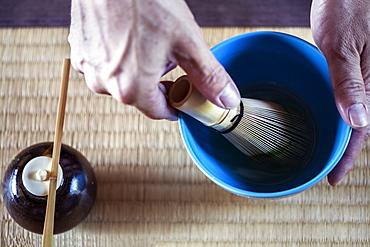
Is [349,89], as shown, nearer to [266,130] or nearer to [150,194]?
[266,130]

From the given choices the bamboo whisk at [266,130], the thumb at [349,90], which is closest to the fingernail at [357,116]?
the thumb at [349,90]

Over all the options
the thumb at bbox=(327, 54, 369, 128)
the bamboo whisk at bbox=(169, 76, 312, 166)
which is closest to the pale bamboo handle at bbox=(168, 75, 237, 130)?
the bamboo whisk at bbox=(169, 76, 312, 166)

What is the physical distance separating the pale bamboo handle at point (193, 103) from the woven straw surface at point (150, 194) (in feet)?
0.69

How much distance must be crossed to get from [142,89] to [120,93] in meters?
0.03

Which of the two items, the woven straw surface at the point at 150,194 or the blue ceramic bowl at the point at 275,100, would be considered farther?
the woven straw surface at the point at 150,194

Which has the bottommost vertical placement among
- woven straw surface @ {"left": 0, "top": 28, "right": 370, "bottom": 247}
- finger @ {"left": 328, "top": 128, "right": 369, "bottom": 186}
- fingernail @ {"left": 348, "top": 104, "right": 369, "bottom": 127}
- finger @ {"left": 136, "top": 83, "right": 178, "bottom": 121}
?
woven straw surface @ {"left": 0, "top": 28, "right": 370, "bottom": 247}

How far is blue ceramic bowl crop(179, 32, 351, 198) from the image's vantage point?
59cm

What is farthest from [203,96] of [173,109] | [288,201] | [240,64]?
[288,201]

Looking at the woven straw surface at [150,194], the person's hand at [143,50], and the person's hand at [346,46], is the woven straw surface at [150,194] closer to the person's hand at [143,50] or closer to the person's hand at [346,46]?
the person's hand at [346,46]

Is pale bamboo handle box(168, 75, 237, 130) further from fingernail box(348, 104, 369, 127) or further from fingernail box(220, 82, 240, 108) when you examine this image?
fingernail box(348, 104, 369, 127)

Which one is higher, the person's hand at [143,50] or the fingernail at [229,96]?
the person's hand at [143,50]

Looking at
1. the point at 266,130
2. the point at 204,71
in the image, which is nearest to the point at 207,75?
the point at 204,71

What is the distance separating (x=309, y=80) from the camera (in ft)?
2.18

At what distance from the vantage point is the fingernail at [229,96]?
53cm
